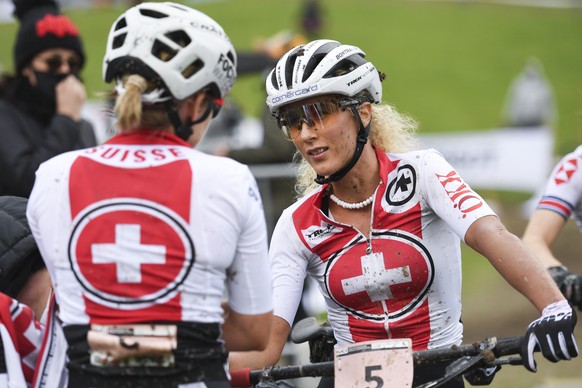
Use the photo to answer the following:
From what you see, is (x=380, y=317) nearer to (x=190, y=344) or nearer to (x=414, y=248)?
(x=414, y=248)

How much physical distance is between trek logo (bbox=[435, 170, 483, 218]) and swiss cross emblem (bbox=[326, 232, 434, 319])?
0.29 meters

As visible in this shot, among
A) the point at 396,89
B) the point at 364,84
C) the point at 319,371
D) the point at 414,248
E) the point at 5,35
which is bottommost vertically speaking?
the point at 319,371

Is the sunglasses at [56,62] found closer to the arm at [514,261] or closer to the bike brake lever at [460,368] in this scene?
the arm at [514,261]

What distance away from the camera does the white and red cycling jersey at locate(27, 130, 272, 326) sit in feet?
10.9

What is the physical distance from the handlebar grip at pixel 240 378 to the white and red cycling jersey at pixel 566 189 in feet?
8.23

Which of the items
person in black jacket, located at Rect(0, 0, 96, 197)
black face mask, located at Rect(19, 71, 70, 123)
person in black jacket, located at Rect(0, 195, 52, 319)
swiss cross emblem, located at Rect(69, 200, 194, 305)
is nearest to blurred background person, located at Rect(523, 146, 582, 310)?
person in black jacket, located at Rect(0, 195, 52, 319)

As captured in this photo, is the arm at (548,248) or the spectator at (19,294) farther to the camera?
the arm at (548,248)

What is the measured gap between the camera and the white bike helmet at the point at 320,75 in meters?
4.44

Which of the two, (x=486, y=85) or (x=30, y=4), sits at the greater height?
(x=486, y=85)

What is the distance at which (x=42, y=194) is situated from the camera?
339cm

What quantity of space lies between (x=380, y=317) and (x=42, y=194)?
1770 mm

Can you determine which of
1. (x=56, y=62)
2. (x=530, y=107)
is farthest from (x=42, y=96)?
(x=530, y=107)

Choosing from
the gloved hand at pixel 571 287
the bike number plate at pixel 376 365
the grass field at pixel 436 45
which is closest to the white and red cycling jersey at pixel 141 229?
the bike number plate at pixel 376 365

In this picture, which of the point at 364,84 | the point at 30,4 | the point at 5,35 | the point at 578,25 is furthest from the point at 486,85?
the point at 364,84
